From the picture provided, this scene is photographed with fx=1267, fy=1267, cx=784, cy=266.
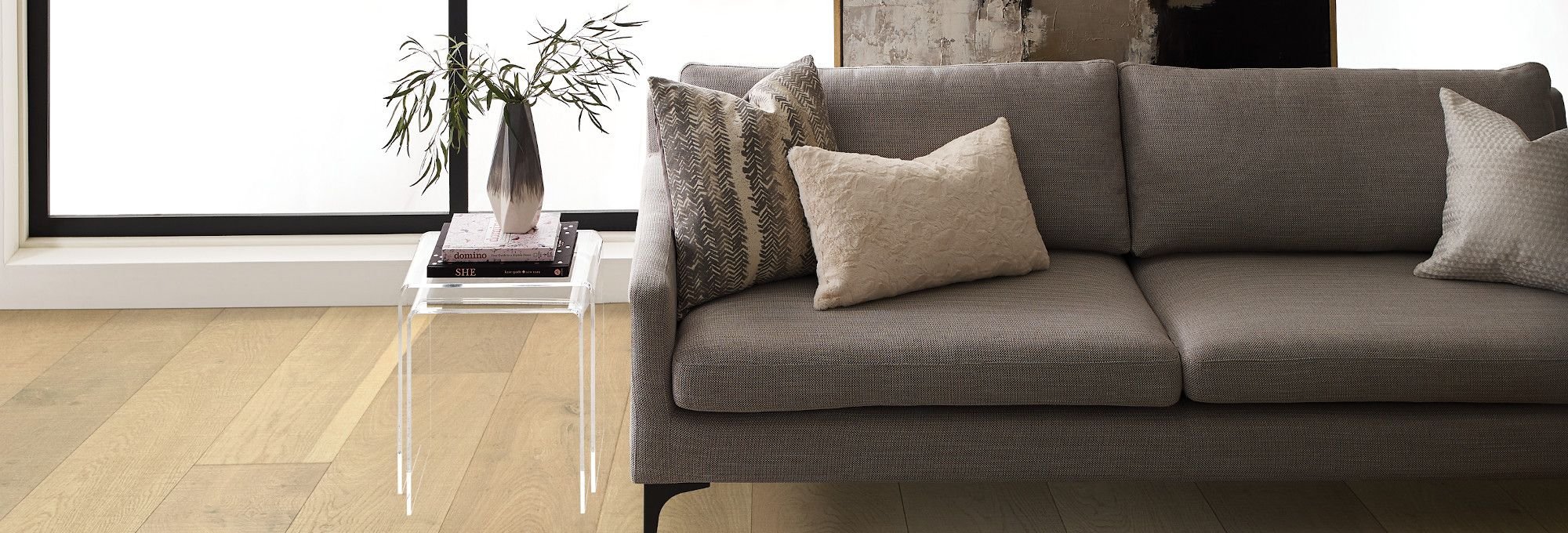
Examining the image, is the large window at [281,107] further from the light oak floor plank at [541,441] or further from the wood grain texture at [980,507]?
the wood grain texture at [980,507]

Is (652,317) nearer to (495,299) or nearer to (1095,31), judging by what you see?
(495,299)

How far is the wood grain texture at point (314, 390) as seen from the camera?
2549 millimetres

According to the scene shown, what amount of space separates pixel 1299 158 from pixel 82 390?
2.70m

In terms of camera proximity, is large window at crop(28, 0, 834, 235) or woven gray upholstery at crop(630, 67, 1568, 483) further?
large window at crop(28, 0, 834, 235)

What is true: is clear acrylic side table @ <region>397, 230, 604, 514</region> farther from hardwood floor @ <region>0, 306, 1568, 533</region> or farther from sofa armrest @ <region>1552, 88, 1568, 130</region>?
sofa armrest @ <region>1552, 88, 1568, 130</region>

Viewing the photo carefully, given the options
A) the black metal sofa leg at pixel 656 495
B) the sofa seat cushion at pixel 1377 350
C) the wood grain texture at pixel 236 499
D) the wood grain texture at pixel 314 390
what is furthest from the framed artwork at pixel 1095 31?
the wood grain texture at pixel 236 499

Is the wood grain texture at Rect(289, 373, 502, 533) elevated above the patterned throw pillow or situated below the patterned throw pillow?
below

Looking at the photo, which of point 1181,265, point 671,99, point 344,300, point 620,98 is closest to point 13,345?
point 344,300

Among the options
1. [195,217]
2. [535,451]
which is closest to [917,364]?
[535,451]

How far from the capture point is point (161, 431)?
2633 mm

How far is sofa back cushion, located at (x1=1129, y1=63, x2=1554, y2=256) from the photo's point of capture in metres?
2.53

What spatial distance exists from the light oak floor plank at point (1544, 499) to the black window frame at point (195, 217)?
244 centimetres

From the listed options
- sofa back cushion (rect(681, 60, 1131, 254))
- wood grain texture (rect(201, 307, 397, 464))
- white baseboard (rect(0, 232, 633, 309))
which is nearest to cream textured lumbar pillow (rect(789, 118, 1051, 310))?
sofa back cushion (rect(681, 60, 1131, 254))

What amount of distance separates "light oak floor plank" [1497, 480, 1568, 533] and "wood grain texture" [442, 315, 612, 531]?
1.67 m
